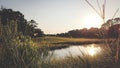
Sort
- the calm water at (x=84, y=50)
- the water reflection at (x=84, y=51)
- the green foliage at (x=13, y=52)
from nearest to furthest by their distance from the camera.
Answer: the water reflection at (x=84, y=51) < the calm water at (x=84, y=50) < the green foliage at (x=13, y=52)

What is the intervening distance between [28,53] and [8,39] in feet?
2.30

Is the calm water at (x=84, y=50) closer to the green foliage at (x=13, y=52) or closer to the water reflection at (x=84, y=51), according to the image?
the water reflection at (x=84, y=51)

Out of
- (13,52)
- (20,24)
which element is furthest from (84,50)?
(20,24)

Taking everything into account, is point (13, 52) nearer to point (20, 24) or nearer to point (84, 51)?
point (84, 51)

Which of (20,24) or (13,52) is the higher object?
(20,24)

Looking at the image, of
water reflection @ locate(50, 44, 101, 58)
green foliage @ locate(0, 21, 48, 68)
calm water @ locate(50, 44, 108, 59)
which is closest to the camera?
water reflection @ locate(50, 44, 101, 58)

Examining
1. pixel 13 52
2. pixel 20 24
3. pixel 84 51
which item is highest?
pixel 20 24

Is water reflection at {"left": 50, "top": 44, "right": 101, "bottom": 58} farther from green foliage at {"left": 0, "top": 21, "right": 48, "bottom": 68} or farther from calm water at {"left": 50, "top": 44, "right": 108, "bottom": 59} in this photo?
green foliage at {"left": 0, "top": 21, "right": 48, "bottom": 68}

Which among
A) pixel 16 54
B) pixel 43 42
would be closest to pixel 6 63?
pixel 16 54

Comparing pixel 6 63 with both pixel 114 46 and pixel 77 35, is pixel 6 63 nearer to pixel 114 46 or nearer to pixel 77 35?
pixel 114 46

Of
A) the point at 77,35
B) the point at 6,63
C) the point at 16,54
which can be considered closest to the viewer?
the point at 16,54


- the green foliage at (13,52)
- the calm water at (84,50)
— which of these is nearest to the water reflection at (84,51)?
the calm water at (84,50)

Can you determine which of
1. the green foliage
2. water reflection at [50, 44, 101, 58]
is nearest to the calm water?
water reflection at [50, 44, 101, 58]

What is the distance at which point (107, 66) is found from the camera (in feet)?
18.9
